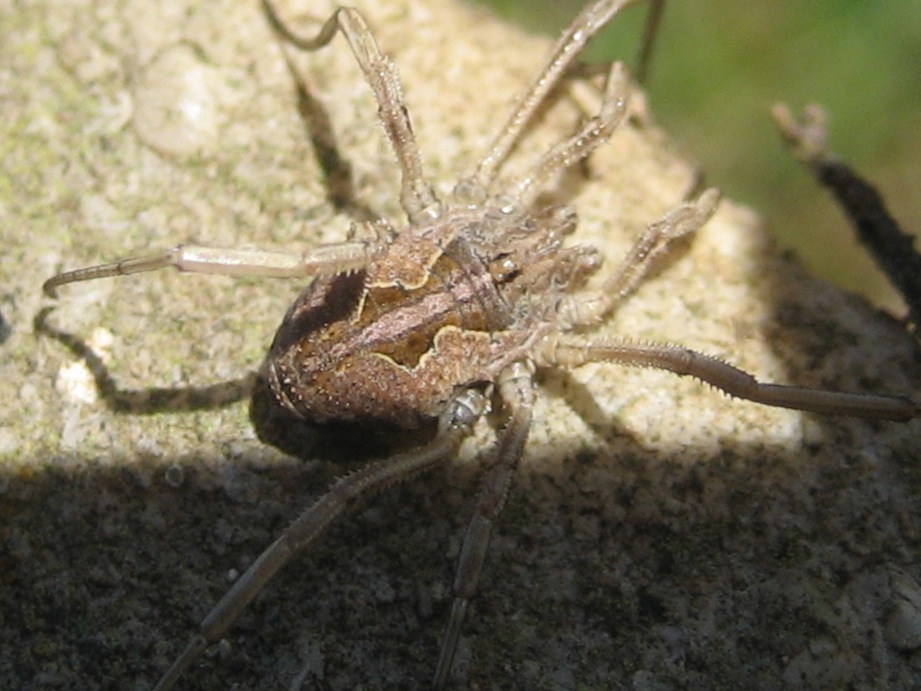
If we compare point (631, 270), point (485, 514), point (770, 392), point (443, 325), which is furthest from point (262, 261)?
point (770, 392)

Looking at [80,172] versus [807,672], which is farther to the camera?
[80,172]

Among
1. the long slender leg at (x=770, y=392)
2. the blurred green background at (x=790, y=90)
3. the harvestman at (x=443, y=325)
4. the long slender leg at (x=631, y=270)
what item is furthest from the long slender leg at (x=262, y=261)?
the blurred green background at (x=790, y=90)

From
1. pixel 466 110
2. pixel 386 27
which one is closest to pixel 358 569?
pixel 466 110

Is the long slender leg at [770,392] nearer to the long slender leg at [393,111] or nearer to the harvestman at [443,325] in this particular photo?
the harvestman at [443,325]

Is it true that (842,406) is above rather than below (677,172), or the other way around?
below

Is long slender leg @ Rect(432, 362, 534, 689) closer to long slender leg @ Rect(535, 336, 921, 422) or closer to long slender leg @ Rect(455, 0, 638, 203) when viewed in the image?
long slender leg @ Rect(535, 336, 921, 422)

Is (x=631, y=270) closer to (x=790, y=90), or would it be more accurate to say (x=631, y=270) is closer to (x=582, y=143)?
(x=582, y=143)

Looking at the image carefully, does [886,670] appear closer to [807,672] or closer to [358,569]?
[807,672]

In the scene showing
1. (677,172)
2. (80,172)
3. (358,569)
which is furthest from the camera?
(677,172)
